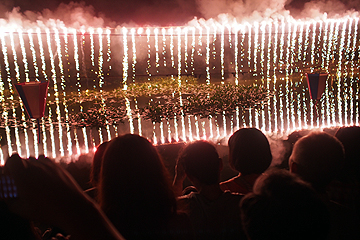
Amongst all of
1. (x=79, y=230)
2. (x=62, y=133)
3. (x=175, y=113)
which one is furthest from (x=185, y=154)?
(x=175, y=113)

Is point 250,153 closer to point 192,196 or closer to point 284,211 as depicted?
point 192,196

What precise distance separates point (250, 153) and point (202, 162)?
40cm

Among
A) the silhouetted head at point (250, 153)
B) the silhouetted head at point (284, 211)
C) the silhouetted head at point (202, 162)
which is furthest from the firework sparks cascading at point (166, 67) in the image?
the silhouetted head at point (284, 211)

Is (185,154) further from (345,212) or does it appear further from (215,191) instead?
(345,212)

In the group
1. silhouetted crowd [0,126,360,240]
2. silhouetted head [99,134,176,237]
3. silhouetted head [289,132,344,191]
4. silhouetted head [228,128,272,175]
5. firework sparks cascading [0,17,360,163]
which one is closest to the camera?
silhouetted crowd [0,126,360,240]

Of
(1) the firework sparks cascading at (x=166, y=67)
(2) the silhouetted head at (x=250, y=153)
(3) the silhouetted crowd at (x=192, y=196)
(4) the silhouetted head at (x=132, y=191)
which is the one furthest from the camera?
(1) the firework sparks cascading at (x=166, y=67)

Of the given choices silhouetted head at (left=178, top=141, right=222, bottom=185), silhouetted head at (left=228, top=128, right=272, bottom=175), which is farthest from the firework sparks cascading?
silhouetted head at (left=178, top=141, right=222, bottom=185)

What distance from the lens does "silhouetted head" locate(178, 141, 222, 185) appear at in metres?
1.58

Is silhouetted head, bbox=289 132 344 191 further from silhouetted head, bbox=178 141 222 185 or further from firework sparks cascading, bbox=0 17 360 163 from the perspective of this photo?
firework sparks cascading, bbox=0 17 360 163

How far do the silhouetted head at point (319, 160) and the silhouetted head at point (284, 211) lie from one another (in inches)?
32.9

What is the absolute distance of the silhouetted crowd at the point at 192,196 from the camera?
340mm

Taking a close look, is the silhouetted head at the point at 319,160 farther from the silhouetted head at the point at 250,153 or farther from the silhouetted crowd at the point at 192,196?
the silhouetted head at the point at 250,153

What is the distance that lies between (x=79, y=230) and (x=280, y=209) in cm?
63

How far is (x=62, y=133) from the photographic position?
688 centimetres
